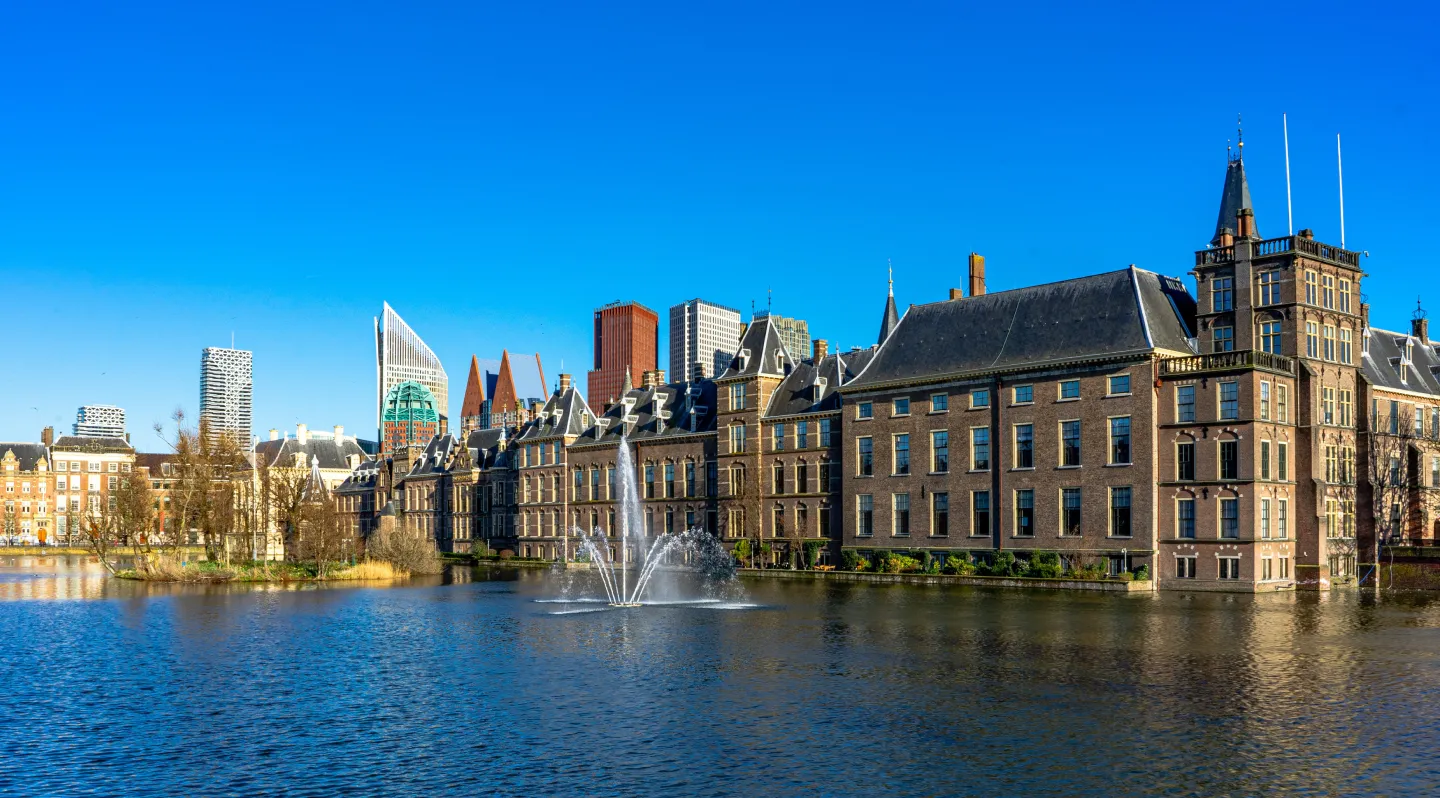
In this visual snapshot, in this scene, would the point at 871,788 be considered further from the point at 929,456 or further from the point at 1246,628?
the point at 929,456

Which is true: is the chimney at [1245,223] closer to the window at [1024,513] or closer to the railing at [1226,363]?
the railing at [1226,363]

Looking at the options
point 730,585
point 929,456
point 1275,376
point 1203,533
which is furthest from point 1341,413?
point 730,585

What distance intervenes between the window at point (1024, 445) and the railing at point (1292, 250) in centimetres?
1280

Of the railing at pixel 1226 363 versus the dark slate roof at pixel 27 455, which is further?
the dark slate roof at pixel 27 455

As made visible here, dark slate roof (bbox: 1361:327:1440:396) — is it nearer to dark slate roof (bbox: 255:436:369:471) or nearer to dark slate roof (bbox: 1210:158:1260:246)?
dark slate roof (bbox: 1210:158:1260:246)

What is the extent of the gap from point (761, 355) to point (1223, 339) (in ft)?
114

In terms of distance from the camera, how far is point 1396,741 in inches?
962

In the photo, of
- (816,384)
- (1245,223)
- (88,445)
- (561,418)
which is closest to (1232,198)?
(1245,223)

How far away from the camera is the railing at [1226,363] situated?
2504 inches

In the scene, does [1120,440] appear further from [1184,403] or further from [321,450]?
[321,450]

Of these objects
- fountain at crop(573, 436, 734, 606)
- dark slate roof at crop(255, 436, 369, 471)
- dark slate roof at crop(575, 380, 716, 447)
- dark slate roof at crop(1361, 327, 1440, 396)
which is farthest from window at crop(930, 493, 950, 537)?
dark slate roof at crop(255, 436, 369, 471)

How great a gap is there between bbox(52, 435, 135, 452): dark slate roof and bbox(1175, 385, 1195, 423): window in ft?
558

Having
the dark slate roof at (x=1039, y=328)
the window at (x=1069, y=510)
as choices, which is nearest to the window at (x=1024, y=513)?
the window at (x=1069, y=510)

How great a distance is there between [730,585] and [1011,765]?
49.5 m
